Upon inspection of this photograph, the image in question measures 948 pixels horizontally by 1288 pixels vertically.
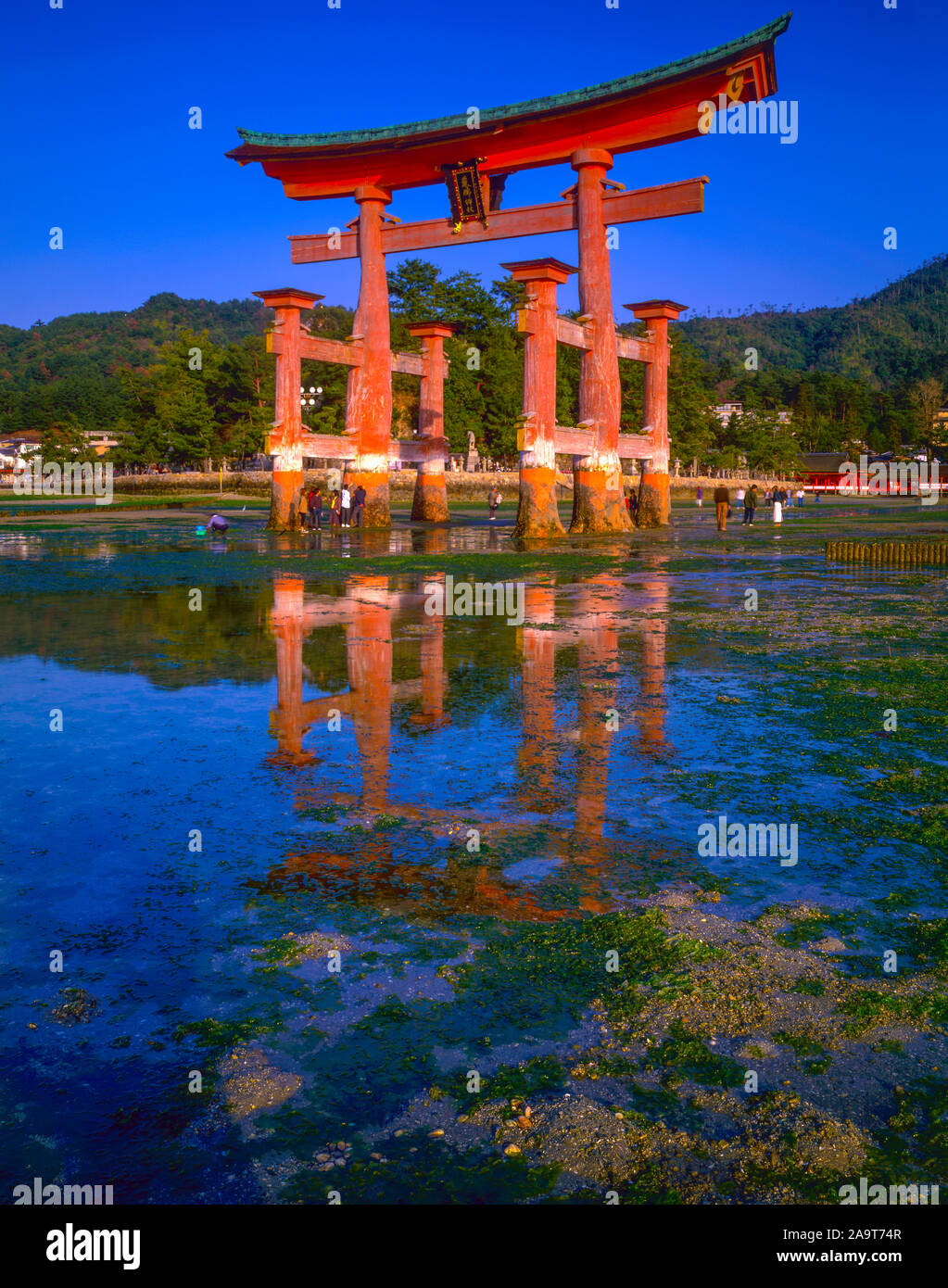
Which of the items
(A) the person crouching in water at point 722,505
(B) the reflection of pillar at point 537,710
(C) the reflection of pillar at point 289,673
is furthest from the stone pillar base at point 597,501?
(B) the reflection of pillar at point 537,710

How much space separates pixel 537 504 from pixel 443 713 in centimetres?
1726

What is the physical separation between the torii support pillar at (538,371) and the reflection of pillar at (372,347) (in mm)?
5689

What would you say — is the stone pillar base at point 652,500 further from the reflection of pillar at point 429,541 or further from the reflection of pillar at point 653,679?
the reflection of pillar at point 653,679

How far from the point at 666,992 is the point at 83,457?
259ft

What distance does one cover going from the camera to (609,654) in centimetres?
967

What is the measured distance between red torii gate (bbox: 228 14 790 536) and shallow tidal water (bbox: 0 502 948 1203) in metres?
14.8

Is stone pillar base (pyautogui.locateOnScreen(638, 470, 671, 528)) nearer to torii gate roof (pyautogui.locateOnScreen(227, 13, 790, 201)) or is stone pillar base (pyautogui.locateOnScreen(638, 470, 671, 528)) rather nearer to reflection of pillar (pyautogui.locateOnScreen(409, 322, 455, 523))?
reflection of pillar (pyautogui.locateOnScreen(409, 322, 455, 523))

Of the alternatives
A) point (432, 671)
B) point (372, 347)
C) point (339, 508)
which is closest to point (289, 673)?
point (432, 671)

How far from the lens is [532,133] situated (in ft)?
79.4

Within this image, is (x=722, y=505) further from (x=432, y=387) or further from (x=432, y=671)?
(x=432, y=671)

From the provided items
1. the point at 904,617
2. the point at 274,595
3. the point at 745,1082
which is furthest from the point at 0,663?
the point at 904,617

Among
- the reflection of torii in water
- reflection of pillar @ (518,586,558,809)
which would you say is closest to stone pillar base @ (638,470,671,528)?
the reflection of torii in water
